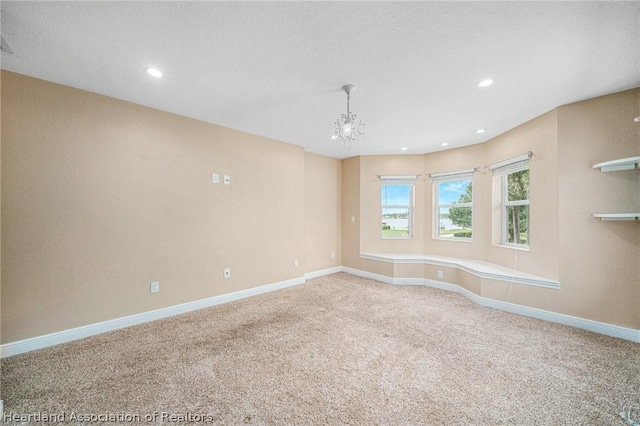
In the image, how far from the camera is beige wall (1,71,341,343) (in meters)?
2.27

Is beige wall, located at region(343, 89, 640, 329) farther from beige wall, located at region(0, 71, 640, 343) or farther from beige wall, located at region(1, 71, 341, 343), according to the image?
beige wall, located at region(1, 71, 341, 343)

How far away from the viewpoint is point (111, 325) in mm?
2693

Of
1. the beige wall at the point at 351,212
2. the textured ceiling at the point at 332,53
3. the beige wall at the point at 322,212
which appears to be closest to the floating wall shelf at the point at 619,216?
the textured ceiling at the point at 332,53

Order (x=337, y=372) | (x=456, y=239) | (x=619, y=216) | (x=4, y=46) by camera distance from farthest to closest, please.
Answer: (x=456, y=239) → (x=619, y=216) → (x=337, y=372) → (x=4, y=46)

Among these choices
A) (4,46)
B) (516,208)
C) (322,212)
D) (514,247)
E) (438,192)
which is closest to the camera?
(4,46)

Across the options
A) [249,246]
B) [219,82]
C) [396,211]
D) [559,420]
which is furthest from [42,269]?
[396,211]

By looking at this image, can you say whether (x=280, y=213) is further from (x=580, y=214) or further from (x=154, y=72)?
(x=580, y=214)

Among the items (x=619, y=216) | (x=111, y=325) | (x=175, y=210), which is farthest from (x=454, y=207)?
(x=111, y=325)

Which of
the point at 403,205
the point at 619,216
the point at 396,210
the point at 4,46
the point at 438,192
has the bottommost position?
the point at 619,216

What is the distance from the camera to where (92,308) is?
260 cm

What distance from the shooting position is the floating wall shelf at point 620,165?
2.39 m

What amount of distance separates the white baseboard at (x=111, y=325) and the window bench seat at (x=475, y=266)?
253cm

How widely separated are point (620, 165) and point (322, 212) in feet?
13.7

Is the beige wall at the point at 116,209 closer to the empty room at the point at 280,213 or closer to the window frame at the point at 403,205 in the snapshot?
the empty room at the point at 280,213
